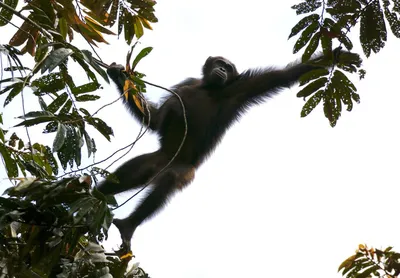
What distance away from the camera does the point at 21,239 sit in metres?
4.28

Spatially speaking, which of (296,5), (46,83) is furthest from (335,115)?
(46,83)

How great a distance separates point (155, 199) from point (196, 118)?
1.27 meters

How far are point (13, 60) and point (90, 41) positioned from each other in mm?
1247

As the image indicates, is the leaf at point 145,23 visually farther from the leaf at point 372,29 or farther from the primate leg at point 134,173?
the leaf at point 372,29

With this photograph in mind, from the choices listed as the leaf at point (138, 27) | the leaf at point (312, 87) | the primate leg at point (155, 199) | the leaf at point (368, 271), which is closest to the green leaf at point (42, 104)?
the leaf at point (138, 27)

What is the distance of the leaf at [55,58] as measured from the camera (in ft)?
12.2

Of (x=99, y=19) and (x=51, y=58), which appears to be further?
(x=99, y=19)

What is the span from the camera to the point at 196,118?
791 centimetres

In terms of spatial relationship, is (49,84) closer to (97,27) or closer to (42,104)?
(42,104)

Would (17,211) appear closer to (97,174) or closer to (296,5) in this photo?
(97,174)

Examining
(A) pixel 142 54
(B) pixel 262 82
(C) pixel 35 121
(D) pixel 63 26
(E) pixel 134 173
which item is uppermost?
(B) pixel 262 82

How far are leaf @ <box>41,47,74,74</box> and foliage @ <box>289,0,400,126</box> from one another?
4.36 feet

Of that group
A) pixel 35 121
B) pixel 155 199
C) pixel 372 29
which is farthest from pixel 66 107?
pixel 155 199

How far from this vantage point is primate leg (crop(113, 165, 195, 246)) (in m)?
6.83
